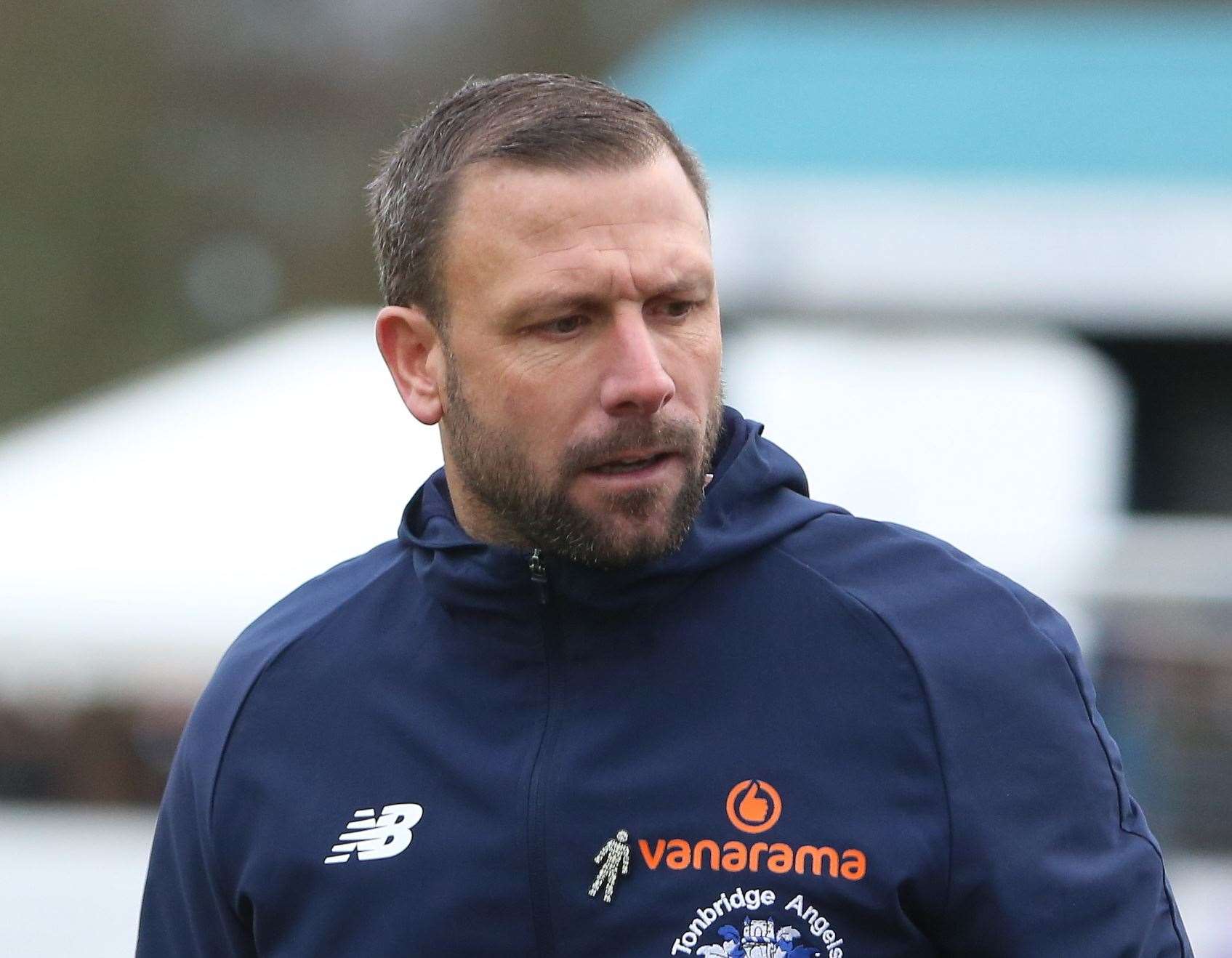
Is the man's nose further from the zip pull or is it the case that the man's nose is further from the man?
the zip pull

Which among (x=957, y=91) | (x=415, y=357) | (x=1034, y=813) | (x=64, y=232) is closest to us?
(x=1034, y=813)

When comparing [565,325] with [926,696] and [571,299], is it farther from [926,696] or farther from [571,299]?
[926,696]

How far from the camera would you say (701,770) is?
6.50 ft

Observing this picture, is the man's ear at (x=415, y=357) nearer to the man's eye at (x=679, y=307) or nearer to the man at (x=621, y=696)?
the man at (x=621, y=696)

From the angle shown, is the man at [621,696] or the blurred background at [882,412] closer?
the man at [621,696]

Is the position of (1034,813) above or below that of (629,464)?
below

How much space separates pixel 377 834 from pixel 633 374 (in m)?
0.58

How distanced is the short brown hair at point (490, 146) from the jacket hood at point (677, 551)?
29cm

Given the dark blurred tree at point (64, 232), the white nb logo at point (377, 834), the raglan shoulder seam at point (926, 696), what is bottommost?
the dark blurred tree at point (64, 232)

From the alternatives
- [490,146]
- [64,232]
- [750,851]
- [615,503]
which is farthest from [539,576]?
[64,232]

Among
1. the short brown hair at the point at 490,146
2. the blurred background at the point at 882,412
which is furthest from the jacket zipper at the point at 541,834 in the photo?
the blurred background at the point at 882,412

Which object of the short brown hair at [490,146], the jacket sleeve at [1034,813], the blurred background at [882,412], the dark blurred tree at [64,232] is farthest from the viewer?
the dark blurred tree at [64,232]

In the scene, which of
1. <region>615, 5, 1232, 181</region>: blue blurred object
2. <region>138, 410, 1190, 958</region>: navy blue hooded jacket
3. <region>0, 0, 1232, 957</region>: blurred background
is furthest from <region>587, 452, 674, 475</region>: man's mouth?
<region>615, 5, 1232, 181</region>: blue blurred object

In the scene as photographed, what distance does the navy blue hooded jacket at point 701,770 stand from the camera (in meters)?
1.90
